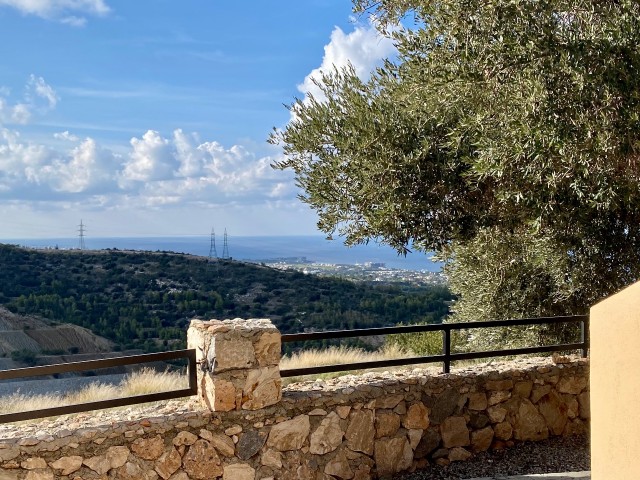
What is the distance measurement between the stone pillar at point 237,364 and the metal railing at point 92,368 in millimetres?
130

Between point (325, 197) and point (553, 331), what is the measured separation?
573 centimetres

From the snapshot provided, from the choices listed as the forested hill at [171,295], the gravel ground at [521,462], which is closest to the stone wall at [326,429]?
the gravel ground at [521,462]

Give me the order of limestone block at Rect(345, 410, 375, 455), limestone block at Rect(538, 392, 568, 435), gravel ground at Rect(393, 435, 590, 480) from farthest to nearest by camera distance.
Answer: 1. limestone block at Rect(538, 392, 568, 435)
2. gravel ground at Rect(393, 435, 590, 480)
3. limestone block at Rect(345, 410, 375, 455)

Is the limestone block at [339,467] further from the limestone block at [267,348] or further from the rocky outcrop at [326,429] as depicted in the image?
the limestone block at [267,348]

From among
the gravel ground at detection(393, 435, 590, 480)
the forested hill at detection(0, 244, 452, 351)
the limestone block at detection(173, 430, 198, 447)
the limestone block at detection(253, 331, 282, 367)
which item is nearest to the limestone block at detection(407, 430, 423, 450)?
the gravel ground at detection(393, 435, 590, 480)

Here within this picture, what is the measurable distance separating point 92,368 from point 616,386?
16.4 feet

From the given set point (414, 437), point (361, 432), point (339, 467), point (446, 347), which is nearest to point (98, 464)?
point (339, 467)

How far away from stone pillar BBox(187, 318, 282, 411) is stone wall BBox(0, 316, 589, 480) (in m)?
0.07

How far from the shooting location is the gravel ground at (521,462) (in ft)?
26.8

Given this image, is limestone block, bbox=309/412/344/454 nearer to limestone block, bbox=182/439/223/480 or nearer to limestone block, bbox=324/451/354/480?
limestone block, bbox=324/451/354/480

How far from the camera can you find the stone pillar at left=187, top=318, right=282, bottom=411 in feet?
22.7

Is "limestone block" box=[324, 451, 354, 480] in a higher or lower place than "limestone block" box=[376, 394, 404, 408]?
lower

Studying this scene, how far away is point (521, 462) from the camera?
27.9 ft

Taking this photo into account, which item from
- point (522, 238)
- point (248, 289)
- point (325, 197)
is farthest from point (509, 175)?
point (248, 289)
